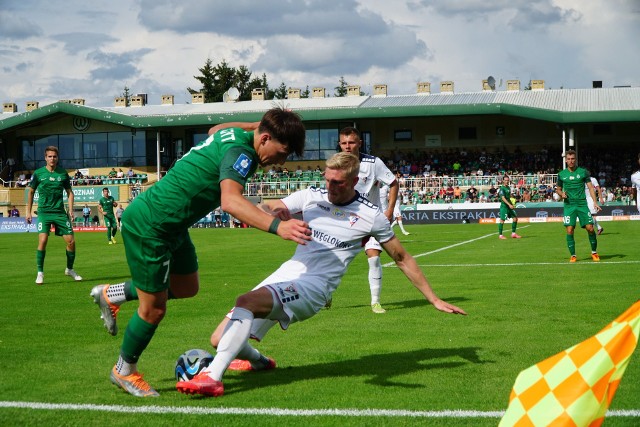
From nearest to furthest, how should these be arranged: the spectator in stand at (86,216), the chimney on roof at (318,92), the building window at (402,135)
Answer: the spectator in stand at (86,216) → the building window at (402,135) → the chimney on roof at (318,92)

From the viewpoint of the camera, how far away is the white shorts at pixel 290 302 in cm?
625

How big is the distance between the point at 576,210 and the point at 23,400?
15.0 m

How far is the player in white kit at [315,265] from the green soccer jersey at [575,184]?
41.7ft

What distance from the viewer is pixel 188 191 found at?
6.00m

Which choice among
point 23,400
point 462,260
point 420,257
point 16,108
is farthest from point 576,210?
point 16,108

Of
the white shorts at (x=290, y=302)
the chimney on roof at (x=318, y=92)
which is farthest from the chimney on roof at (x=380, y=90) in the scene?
the white shorts at (x=290, y=302)

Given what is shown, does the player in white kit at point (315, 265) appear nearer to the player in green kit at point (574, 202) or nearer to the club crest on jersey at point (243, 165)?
the club crest on jersey at point (243, 165)

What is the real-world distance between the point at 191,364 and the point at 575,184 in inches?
555

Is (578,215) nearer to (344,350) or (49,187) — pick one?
(49,187)

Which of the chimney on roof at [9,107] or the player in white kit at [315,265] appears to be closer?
the player in white kit at [315,265]

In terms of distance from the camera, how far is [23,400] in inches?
232

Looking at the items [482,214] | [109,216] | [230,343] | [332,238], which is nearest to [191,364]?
[230,343]

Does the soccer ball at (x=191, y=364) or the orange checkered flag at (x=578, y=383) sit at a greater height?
the orange checkered flag at (x=578, y=383)

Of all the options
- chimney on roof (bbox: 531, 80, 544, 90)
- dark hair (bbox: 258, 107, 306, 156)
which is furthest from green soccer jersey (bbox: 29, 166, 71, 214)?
chimney on roof (bbox: 531, 80, 544, 90)
